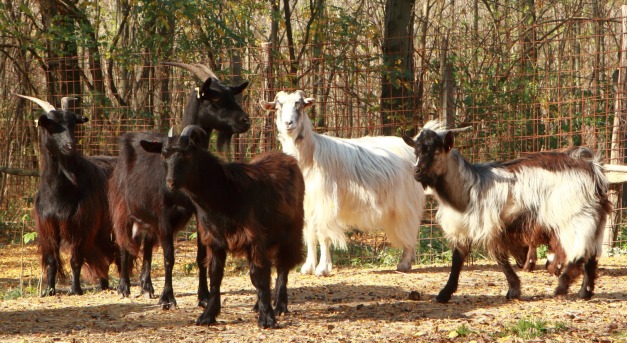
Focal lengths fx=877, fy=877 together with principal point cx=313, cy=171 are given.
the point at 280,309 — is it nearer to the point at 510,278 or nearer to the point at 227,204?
the point at 227,204

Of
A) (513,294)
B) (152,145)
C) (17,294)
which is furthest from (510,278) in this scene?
(17,294)

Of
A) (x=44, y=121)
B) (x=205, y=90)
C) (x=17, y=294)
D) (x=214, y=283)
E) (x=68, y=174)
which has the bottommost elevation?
(x=17, y=294)

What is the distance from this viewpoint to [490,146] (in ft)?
35.0

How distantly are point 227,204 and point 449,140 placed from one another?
74.8 inches

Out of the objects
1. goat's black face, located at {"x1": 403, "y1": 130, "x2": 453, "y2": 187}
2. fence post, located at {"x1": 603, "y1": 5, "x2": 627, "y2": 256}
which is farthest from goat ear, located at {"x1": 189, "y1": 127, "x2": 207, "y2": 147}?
fence post, located at {"x1": 603, "y1": 5, "x2": 627, "y2": 256}

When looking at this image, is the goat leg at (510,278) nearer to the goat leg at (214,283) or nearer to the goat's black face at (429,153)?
the goat's black face at (429,153)

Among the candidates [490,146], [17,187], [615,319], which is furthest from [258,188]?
[17,187]

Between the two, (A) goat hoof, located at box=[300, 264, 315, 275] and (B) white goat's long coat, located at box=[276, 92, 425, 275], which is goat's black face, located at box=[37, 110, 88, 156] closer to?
(B) white goat's long coat, located at box=[276, 92, 425, 275]

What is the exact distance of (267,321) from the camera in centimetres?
579

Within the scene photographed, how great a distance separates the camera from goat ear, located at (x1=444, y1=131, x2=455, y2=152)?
21.7ft

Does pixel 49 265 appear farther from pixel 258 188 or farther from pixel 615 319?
pixel 615 319

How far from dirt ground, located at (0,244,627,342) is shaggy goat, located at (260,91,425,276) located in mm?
535

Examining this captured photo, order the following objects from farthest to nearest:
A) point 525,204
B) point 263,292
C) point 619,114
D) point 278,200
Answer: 1. point 619,114
2. point 525,204
3. point 278,200
4. point 263,292

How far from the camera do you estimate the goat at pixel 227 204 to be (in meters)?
5.60
